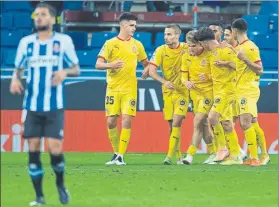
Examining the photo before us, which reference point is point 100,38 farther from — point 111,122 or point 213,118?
point 213,118

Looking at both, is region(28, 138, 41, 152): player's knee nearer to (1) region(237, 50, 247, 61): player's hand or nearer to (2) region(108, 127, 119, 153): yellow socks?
(1) region(237, 50, 247, 61): player's hand

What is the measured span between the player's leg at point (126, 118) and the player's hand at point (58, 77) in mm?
4855

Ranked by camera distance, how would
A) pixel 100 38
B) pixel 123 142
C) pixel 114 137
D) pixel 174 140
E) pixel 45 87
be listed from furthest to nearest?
pixel 100 38 < pixel 114 137 < pixel 174 140 < pixel 123 142 < pixel 45 87

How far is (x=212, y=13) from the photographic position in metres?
20.7

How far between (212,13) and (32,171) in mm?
12140

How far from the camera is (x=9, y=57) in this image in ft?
65.0

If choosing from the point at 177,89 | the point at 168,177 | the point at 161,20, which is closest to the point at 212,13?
the point at 161,20

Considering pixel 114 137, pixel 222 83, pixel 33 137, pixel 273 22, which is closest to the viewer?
pixel 33 137

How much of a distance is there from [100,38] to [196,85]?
257 inches

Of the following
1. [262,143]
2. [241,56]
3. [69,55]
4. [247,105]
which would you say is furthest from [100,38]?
[69,55]

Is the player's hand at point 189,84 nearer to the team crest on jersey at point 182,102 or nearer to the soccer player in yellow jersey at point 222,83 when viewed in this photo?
the soccer player in yellow jersey at point 222,83

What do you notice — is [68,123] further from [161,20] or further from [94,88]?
[161,20]

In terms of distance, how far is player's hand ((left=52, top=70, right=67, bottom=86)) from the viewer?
8970 millimetres

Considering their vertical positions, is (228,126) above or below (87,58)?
below
